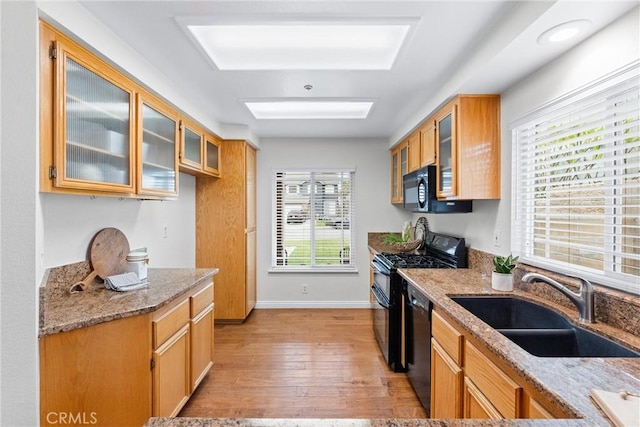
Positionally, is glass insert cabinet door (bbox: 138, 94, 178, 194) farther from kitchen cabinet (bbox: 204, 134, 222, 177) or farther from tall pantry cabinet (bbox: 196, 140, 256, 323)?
tall pantry cabinet (bbox: 196, 140, 256, 323)

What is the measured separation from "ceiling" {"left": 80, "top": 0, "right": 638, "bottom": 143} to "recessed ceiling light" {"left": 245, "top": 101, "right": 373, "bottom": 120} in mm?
363

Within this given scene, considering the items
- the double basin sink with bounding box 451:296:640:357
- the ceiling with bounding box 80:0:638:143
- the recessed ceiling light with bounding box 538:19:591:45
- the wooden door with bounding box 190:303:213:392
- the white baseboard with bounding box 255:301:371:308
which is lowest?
the white baseboard with bounding box 255:301:371:308

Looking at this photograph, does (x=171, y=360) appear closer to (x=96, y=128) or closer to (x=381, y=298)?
(x=96, y=128)

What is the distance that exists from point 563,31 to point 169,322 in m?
2.59

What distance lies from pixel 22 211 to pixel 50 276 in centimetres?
97

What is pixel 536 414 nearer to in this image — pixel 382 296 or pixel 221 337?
pixel 382 296

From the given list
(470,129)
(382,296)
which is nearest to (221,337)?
(382,296)

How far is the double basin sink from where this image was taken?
1251 millimetres

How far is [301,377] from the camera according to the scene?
250cm

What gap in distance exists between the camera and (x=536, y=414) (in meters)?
0.95

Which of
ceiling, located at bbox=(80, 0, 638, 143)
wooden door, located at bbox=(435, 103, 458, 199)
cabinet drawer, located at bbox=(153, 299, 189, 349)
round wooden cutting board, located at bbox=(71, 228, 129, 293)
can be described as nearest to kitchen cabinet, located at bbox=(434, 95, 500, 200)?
wooden door, located at bbox=(435, 103, 458, 199)

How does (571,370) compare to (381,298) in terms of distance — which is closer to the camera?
(571,370)

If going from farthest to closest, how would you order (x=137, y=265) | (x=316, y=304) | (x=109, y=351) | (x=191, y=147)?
1. (x=316, y=304)
2. (x=191, y=147)
3. (x=137, y=265)
4. (x=109, y=351)

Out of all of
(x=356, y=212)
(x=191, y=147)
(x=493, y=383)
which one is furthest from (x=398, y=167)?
(x=493, y=383)
